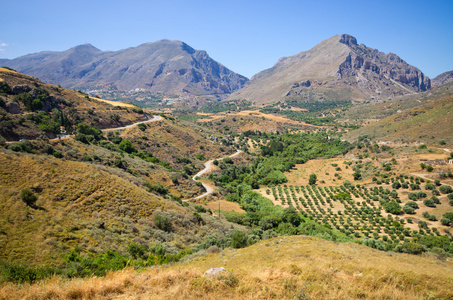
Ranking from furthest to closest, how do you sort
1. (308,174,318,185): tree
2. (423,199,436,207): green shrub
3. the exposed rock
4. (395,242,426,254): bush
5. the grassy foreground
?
(308,174,318,185): tree < the exposed rock < (423,199,436,207): green shrub < (395,242,426,254): bush < the grassy foreground

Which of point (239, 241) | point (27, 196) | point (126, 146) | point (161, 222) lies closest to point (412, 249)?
point (239, 241)

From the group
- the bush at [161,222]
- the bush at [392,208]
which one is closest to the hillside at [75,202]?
the bush at [161,222]

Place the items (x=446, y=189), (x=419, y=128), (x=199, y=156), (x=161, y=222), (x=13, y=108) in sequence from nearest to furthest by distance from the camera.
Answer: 1. (x=161, y=222)
2. (x=13, y=108)
3. (x=446, y=189)
4. (x=199, y=156)
5. (x=419, y=128)

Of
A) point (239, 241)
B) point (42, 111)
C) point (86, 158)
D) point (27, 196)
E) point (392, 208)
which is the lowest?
point (392, 208)

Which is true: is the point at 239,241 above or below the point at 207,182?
above

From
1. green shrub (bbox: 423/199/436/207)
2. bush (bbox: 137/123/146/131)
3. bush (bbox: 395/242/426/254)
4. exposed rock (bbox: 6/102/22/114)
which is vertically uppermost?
exposed rock (bbox: 6/102/22/114)

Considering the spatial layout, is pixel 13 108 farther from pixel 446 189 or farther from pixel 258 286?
pixel 446 189

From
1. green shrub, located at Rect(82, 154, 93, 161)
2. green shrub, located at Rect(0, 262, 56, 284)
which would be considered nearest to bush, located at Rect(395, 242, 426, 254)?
green shrub, located at Rect(0, 262, 56, 284)

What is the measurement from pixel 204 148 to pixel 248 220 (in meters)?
46.7

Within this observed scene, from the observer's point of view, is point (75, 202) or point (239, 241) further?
point (75, 202)

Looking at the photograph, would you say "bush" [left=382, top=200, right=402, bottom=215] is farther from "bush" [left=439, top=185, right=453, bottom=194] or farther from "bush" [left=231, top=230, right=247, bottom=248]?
"bush" [left=231, top=230, right=247, bottom=248]

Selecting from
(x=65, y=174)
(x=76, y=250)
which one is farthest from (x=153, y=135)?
(x=76, y=250)

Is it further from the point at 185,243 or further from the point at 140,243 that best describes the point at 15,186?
the point at 185,243

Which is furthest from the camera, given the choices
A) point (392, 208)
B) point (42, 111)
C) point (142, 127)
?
point (142, 127)
